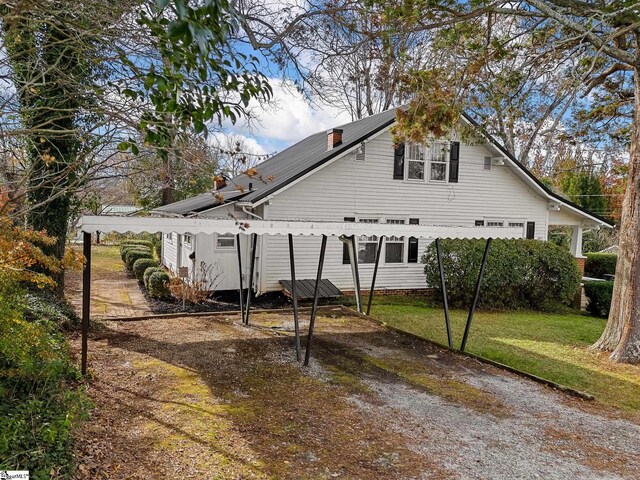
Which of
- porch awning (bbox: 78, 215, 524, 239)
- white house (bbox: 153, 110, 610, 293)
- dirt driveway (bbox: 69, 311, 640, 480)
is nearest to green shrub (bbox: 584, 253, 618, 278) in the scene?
white house (bbox: 153, 110, 610, 293)

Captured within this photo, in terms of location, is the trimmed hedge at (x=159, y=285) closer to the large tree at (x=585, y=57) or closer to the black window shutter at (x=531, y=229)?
the large tree at (x=585, y=57)

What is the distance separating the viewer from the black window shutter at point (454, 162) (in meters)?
15.7

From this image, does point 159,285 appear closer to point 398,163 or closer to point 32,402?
point 398,163

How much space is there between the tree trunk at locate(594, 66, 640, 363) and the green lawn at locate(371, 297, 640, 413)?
0.38 meters

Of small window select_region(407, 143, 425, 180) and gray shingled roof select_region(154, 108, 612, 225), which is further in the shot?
small window select_region(407, 143, 425, 180)

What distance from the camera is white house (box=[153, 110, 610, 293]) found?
1366cm

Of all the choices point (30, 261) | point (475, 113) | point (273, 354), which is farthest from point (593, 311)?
point (30, 261)

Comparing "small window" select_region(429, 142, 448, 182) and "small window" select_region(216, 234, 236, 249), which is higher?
"small window" select_region(429, 142, 448, 182)

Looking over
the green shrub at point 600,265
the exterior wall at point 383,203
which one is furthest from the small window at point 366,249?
the green shrub at point 600,265

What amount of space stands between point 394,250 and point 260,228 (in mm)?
8947

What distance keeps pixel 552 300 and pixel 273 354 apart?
11.1 meters

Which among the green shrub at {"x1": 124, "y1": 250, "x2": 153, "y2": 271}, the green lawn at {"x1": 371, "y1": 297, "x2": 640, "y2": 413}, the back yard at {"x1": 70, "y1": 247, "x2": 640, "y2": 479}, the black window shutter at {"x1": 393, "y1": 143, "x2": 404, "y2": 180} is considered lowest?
the green lawn at {"x1": 371, "y1": 297, "x2": 640, "y2": 413}

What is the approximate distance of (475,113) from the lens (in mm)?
10422

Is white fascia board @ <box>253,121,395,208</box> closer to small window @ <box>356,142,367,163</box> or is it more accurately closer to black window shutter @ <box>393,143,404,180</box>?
small window @ <box>356,142,367,163</box>
